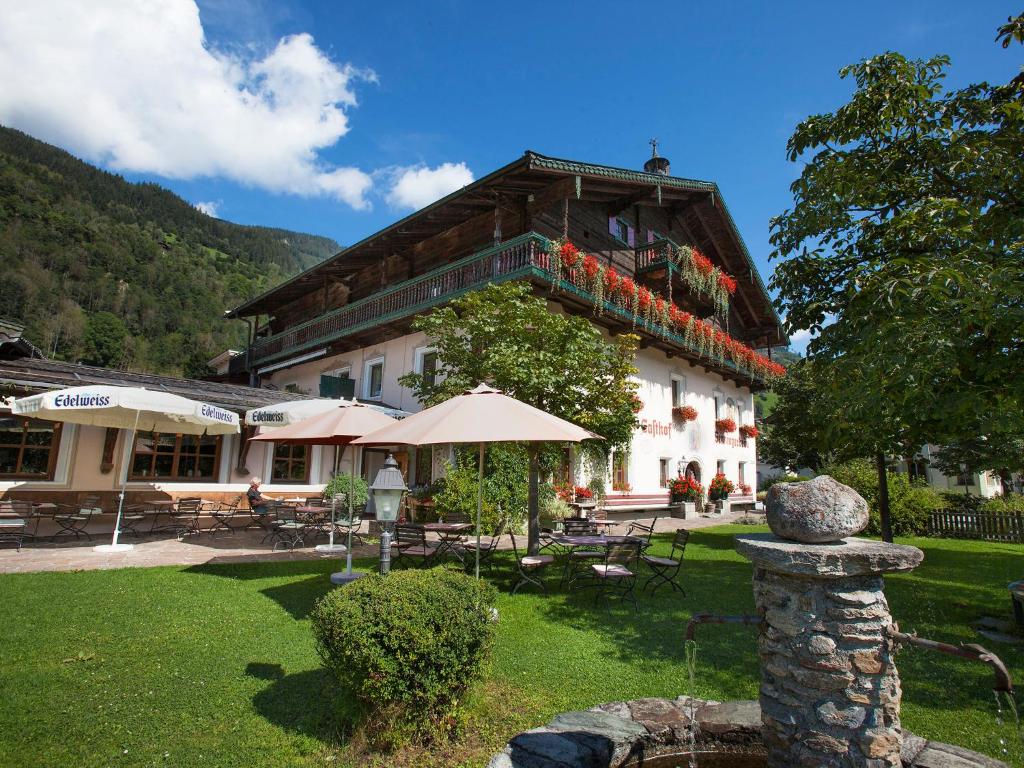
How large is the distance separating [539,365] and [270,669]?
5181 millimetres

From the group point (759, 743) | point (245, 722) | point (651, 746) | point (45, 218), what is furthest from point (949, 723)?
point (45, 218)

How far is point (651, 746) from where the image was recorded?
2961mm

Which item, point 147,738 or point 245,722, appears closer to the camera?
point 147,738

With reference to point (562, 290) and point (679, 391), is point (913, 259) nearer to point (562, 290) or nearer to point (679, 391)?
point (562, 290)

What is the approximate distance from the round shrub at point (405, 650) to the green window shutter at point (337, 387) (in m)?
15.0

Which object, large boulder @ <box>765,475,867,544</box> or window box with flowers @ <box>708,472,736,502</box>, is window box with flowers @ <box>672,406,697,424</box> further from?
large boulder @ <box>765,475,867,544</box>

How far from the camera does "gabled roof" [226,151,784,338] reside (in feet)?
42.8

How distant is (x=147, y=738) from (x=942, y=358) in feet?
21.2

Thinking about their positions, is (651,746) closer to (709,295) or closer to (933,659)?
(933,659)

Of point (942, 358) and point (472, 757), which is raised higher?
point (942, 358)

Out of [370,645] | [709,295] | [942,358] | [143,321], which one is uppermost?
[143,321]

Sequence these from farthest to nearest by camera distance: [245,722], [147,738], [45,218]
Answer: [45,218]
[245,722]
[147,738]

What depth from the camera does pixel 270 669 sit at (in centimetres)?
398

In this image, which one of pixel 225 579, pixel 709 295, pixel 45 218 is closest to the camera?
pixel 225 579
